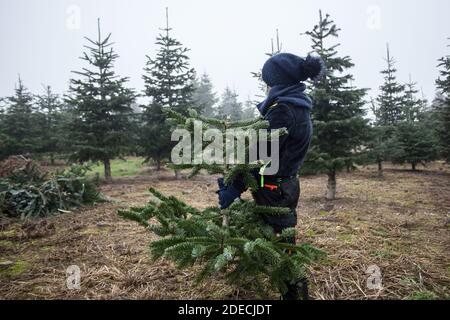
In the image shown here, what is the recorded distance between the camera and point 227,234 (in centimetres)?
248

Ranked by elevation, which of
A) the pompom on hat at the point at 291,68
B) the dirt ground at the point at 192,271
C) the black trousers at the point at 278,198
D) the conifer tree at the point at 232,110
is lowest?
the dirt ground at the point at 192,271

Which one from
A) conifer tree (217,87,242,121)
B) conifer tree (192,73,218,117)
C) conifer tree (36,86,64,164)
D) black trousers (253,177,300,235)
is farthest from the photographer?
conifer tree (192,73,218,117)

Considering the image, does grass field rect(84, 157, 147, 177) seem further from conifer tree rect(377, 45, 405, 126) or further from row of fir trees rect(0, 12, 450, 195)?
conifer tree rect(377, 45, 405, 126)

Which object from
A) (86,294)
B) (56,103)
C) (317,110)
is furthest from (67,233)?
(56,103)

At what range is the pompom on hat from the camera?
9.75 feet

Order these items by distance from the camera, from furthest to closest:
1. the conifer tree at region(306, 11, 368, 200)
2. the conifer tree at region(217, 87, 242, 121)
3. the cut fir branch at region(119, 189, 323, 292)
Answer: the conifer tree at region(217, 87, 242, 121) < the conifer tree at region(306, 11, 368, 200) < the cut fir branch at region(119, 189, 323, 292)

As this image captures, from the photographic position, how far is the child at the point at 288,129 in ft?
9.69

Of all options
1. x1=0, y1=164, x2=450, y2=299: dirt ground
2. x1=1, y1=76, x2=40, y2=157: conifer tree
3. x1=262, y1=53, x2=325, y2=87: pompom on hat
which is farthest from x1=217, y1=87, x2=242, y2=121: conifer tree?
x1=1, y1=76, x2=40, y2=157: conifer tree

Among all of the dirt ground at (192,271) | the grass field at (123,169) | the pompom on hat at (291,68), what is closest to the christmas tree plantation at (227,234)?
the pompom on hat at (291,68)

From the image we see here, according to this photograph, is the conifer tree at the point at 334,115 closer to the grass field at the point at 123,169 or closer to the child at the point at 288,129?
the child at the point at 288,129

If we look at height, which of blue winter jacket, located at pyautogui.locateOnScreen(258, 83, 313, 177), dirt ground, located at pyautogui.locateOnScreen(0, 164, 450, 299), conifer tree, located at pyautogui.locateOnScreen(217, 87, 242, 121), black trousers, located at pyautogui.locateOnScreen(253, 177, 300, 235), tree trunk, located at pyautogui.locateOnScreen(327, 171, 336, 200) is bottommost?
dirt ground, located at pyautogui.locateOnScreen(0, 164, 450, 299)

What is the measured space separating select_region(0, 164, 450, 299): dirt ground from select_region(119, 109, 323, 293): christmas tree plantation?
2.54 ft

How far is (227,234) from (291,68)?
1.85 metres

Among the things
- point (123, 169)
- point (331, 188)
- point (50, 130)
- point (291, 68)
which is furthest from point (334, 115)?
point (50, 130)
